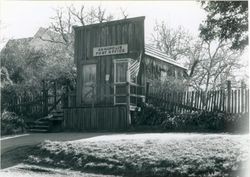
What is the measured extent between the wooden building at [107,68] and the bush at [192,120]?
819 millimetres

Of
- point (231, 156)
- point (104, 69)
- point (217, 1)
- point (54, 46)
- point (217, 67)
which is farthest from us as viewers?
point (217, 67)

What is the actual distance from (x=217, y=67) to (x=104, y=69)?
55.7 feet

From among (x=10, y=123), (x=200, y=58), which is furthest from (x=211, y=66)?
(x=10, y=123)

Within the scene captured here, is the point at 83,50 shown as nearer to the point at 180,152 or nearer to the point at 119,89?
the point at 119,89

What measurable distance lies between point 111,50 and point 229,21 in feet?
33.7

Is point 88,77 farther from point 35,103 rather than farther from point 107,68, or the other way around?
point 35,103

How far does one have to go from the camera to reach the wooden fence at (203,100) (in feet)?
53.6

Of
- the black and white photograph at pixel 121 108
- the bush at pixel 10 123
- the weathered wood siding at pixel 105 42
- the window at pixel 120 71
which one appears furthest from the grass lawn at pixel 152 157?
the window at pixel 120 71

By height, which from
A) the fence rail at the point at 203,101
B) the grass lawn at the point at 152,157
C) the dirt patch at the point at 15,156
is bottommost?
the dirt patch at the point at 15,156

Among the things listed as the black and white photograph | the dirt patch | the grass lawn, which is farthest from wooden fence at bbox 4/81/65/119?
the grass lawn

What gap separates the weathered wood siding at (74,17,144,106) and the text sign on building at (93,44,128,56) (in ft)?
0.55

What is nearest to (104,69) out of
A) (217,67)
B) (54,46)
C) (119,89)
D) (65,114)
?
(119,89)

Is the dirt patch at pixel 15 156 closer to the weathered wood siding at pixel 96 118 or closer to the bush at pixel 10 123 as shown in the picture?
the weathered wood siding at pixel 96 118

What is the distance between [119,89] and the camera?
68.7ft
